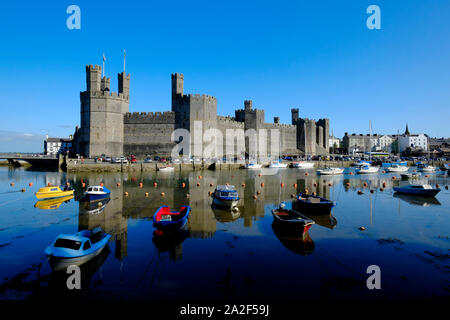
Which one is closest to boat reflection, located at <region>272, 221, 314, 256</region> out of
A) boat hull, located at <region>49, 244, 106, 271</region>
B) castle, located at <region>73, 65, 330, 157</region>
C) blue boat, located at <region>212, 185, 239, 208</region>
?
blue boat, located at <region>212, 185, 239, 208</region>

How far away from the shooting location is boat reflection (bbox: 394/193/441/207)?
1758 centimetres

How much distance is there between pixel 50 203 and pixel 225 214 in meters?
10.4

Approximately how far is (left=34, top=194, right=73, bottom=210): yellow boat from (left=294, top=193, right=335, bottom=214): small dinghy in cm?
1306

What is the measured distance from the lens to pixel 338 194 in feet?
69.0

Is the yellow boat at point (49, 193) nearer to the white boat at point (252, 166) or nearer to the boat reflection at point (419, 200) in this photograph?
the boat reflection at point (419, 200)

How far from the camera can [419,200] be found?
1880cm

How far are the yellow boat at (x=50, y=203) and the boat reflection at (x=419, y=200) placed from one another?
68.9 ft

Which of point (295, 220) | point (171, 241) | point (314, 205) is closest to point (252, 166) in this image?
point (314, 205)

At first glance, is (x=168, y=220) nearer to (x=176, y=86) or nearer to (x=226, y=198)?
(x=226, y=198)

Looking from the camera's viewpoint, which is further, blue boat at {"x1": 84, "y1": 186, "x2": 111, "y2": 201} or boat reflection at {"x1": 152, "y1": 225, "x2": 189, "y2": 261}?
blue boat at {"x1": 84, "y1": 186, "x2": 111, "y2": 201}

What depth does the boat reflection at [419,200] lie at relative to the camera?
1758 cm

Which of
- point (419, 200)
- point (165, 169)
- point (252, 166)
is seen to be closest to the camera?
point (419, 200)

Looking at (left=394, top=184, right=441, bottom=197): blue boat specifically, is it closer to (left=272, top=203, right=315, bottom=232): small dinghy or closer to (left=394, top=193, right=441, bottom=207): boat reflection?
(left=394, top=193, right=441, bottom=207): boat reflection
